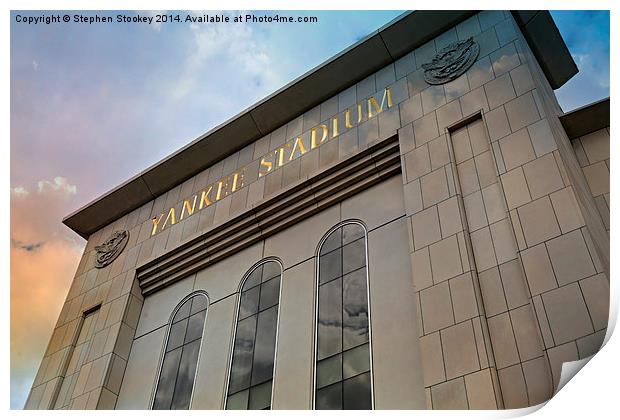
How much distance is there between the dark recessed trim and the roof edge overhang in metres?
3.09

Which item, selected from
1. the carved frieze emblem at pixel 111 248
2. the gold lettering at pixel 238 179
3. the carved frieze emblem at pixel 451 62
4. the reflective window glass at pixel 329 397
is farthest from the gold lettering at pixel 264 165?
the reflective window glass at pixel 329 397

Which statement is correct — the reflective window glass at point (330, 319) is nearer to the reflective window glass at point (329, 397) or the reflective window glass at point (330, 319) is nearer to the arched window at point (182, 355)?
the reflective window glass at point (329, 397)

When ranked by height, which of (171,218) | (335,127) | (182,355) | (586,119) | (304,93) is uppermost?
(304,93)

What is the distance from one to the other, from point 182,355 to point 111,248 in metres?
6.16

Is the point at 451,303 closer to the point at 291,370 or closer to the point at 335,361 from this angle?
the point at 335,361

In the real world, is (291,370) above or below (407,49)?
below

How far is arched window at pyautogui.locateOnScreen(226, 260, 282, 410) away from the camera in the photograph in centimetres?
1400

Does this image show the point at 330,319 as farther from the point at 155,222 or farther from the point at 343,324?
the point at 155,222

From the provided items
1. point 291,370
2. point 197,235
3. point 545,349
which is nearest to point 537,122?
point 545,349

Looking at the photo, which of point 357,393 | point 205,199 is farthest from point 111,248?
point 357,393

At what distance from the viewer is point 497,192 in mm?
Answer: 12852

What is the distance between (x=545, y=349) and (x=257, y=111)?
39.2ft

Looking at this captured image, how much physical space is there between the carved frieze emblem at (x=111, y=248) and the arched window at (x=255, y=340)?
6.00 metres

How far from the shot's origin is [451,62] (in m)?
16.2
